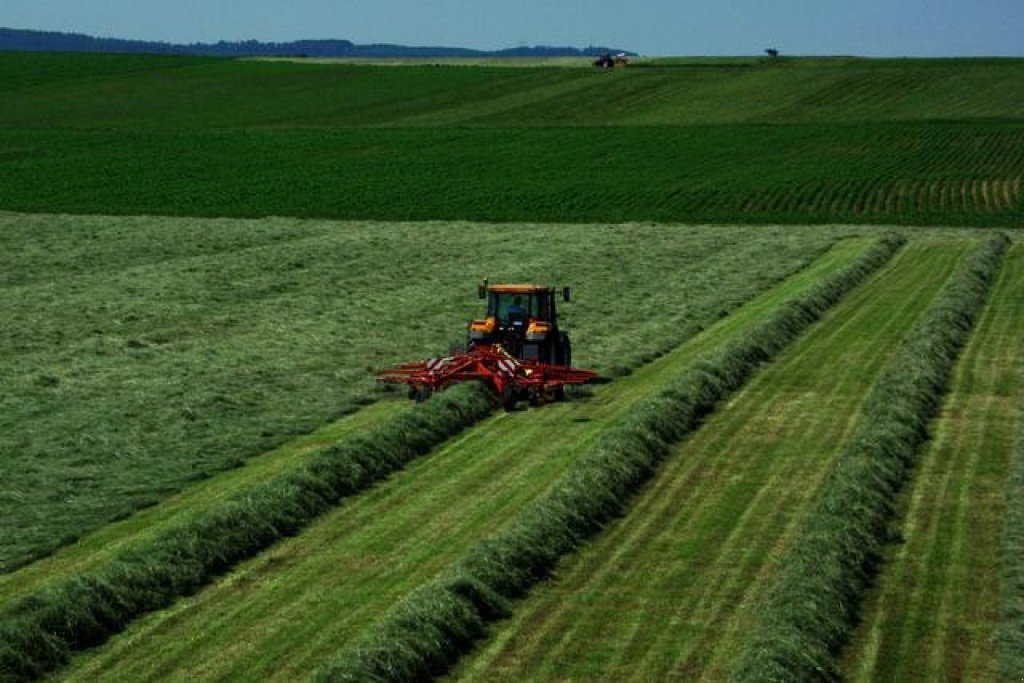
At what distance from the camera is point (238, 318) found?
3419 cm

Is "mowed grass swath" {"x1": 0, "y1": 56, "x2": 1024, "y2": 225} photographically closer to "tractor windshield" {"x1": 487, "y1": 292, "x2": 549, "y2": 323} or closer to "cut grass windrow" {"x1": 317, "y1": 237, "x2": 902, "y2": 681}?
"tractor windshield" {"x1": 487, "y1": 292, "x2": 549, "y2": 323}

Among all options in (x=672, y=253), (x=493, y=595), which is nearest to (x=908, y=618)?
(x=493, y=595)

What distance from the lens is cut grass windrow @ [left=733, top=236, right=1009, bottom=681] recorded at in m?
12.7

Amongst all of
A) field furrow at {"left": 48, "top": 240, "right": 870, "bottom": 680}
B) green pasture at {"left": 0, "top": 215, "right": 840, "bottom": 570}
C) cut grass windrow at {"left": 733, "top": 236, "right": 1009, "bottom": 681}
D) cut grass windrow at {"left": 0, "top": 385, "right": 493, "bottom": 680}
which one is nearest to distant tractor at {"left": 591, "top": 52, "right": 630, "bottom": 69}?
green pasture at {"left": 0, "top": 215, "right": 840, "bottom": 570}

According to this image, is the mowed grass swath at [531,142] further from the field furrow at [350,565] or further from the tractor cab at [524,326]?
the field furrow at [350,565]

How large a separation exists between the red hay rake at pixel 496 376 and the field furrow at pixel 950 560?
5.44 m

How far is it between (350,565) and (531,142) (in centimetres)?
6846

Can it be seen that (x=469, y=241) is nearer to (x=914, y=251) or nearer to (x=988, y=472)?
(x=914, y=251)

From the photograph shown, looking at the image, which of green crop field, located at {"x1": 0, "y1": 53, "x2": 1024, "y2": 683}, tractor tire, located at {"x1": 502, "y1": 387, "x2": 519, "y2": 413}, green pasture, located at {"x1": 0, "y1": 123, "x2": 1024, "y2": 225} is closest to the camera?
green crop field, located at {"x1": 0, "y1": 53, "x2": 1024, "y2": 683}

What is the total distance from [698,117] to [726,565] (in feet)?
263

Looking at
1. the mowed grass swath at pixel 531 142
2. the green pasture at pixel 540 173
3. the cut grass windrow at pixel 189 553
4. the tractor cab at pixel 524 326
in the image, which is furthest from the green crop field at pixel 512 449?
the mowed grass swath at pixel 531 142

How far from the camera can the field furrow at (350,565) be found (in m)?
13.2

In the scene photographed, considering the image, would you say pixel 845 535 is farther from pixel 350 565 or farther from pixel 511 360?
pixel 511 360

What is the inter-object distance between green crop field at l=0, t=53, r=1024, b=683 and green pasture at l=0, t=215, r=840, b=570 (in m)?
0.13
